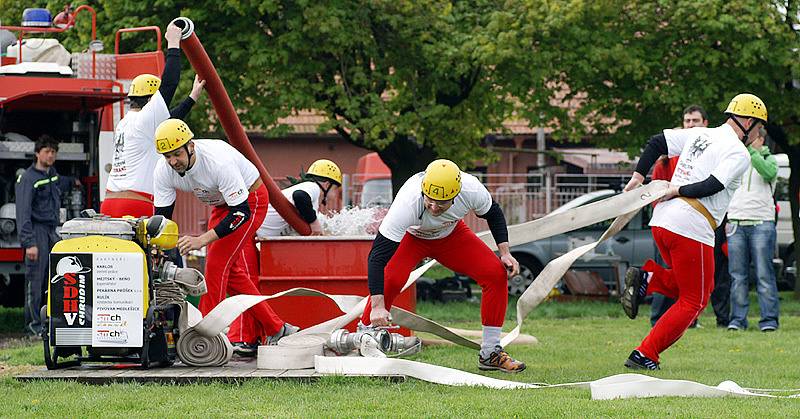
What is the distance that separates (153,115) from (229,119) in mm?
1069

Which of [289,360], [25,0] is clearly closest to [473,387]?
[289,360]

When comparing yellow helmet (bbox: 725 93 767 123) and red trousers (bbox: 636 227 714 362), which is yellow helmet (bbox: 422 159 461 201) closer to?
red trousers (bbox: 636 227 714 362)

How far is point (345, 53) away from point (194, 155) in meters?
10.2

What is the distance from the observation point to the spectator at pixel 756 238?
1395 centimetres

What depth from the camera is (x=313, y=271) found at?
438 inches

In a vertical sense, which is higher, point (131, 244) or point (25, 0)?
point (25, 0)

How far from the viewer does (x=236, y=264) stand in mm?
10062

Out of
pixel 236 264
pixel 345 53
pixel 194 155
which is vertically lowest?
pixel 236 264

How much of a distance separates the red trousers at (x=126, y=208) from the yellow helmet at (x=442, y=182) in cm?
267

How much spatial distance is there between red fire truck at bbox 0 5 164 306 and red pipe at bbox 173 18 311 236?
247cm

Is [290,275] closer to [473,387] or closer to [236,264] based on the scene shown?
[236,264]

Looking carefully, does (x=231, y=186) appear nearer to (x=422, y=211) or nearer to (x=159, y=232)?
(x=159, y=232)

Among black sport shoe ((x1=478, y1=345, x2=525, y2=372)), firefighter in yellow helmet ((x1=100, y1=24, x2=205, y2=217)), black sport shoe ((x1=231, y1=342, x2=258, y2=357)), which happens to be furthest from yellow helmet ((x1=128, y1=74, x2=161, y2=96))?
black sport shoe ((x1=478, y1=345, x2=525, y2=372))

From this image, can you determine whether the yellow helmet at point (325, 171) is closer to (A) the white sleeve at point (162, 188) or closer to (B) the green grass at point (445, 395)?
(B) the green grass at point (445, 395)
